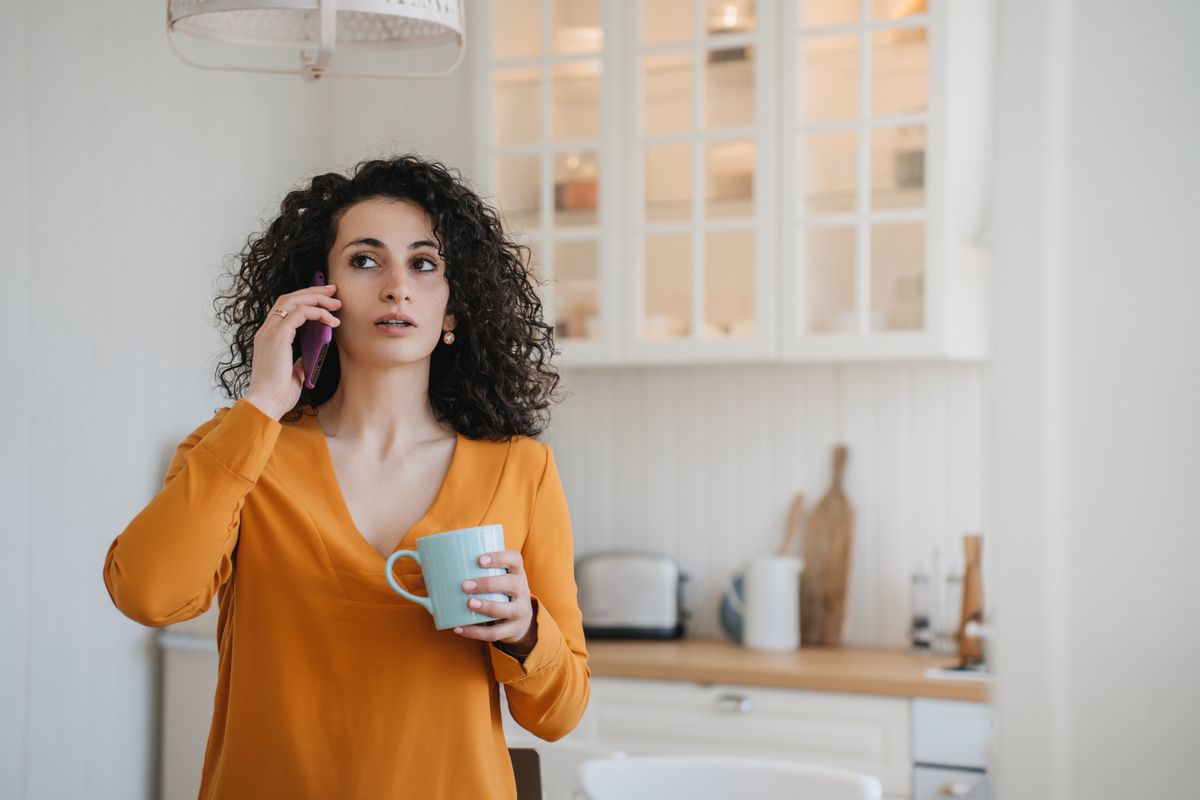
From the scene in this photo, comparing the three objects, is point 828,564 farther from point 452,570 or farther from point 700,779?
point 452,570

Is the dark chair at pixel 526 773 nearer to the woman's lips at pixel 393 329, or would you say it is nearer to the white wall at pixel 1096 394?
the woman's lips at pixel 393 329

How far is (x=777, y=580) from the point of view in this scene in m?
2.67

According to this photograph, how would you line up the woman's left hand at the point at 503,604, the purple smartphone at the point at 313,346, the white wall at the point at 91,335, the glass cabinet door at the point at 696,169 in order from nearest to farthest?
the woman's left hand at the point at 503,604 → the purple smartphone at the point at 313,346 → the white wall at the point at 91,335 → the glass cabinet door at the point at 696,169

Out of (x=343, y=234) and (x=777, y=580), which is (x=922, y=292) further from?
(x=343, y=234)

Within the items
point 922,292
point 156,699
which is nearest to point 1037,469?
point 922,292

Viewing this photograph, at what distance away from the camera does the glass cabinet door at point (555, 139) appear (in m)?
2.72

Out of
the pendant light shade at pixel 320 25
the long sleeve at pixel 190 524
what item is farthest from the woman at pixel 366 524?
the pendant light shade at pixel 320 25

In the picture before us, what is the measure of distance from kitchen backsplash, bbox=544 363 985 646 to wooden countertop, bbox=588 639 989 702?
8.6 inches

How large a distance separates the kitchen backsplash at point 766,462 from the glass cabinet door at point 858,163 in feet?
1.21

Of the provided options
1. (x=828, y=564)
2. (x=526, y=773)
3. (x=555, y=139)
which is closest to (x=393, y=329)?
(x=526, y=773)

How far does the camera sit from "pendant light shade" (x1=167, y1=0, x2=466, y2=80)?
118cm

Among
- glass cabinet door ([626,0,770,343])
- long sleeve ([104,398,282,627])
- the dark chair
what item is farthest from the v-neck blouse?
glass cabinet door ([626,0,770,343])

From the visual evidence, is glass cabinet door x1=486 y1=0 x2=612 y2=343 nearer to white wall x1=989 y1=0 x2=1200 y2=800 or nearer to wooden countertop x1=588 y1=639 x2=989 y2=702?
wooden countertop x1=588 y1=639 x2=989 y2=702

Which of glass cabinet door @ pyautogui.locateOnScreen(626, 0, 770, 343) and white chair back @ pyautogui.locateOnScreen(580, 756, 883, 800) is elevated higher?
glass cabinet door @ pyautogui.locateOnScreen(626, 0, 770, 343)
